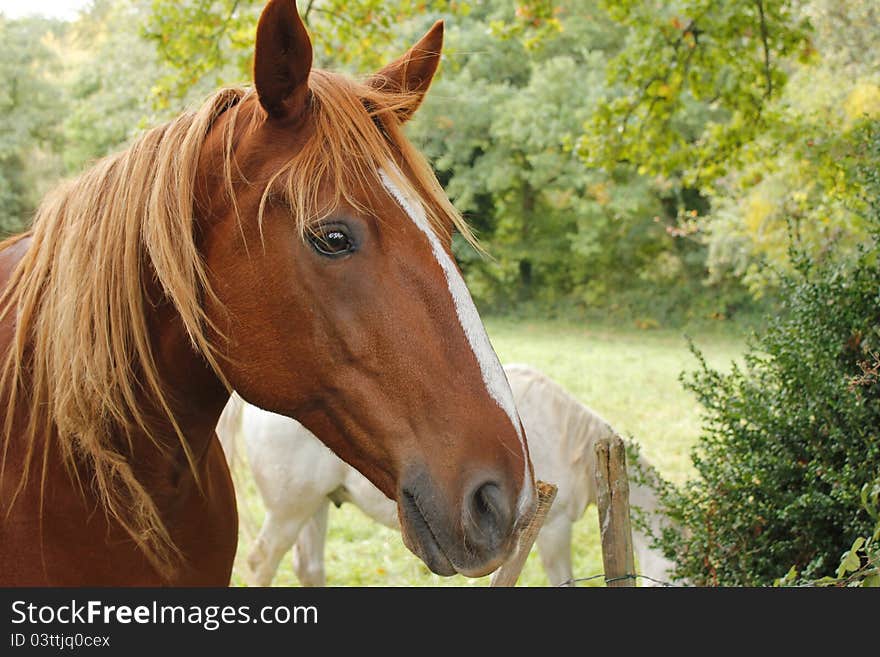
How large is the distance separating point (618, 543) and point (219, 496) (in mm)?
1357

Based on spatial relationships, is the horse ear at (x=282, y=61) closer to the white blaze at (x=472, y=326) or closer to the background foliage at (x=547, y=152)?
the white blaze at (x=472, y=326)

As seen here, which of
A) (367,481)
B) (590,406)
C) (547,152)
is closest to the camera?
(367,481)

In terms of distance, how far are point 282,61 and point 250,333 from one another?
1.70ft

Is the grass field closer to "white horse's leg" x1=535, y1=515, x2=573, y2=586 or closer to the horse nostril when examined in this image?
the horse nostril

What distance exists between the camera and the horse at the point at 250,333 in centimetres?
141

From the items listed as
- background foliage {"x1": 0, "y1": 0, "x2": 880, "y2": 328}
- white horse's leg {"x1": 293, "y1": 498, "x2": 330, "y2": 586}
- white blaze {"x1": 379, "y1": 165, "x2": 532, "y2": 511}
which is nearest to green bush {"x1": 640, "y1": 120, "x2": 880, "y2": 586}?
white blaze {"x1": 379, "y1": 165, "x2": 532, "y2": 511}

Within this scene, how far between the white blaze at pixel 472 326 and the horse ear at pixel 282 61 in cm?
24

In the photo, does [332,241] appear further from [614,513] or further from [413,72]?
[614,513]

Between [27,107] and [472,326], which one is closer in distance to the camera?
[472,326]

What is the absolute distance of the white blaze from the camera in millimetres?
1420

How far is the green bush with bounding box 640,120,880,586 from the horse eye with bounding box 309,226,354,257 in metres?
1.75

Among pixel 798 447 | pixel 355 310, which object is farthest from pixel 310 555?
pixel 355 310

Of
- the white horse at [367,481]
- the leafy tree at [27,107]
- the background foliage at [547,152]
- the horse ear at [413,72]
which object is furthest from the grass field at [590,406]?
the leafy tree at [27,107]

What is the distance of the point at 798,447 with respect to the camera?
2.73 metres
